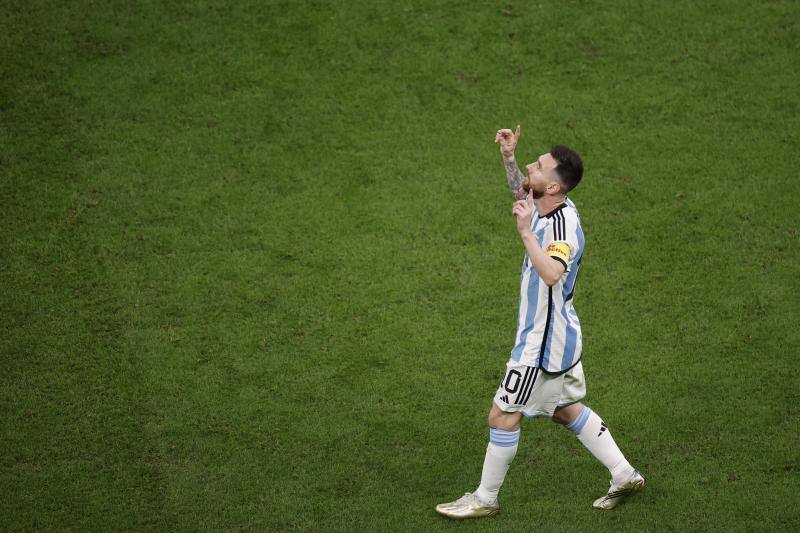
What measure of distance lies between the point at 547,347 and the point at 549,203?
694 millimetres

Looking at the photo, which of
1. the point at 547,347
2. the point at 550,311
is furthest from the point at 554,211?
the point at 547,347

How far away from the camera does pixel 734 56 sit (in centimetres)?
770

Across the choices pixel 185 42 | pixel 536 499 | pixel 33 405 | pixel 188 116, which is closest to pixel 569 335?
pixel 536 499

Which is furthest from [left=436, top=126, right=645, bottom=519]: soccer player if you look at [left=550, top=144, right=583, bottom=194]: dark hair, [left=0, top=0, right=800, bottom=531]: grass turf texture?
[left=0, top=0, right=800, bottom=531]: grass turf texture

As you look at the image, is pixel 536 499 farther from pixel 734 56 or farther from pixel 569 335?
pixel 734 56

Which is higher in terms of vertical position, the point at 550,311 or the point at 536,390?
the point at 550,311

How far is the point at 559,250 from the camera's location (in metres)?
4.10

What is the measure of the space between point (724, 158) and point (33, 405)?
17.1ft

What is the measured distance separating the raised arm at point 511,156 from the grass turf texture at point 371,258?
4.32 ft

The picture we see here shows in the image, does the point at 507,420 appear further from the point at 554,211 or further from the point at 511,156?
the point at 511,156

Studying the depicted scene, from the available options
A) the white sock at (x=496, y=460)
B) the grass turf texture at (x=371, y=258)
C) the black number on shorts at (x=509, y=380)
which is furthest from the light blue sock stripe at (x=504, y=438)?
the grass turf texture at (x=371, y=258)

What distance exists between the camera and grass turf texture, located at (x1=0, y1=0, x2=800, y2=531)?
4.85 meters

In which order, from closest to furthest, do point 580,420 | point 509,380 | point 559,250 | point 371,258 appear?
point 559,250, point 509,380, point 580,420, point 371,258

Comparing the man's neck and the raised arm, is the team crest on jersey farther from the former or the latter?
the raised arm
